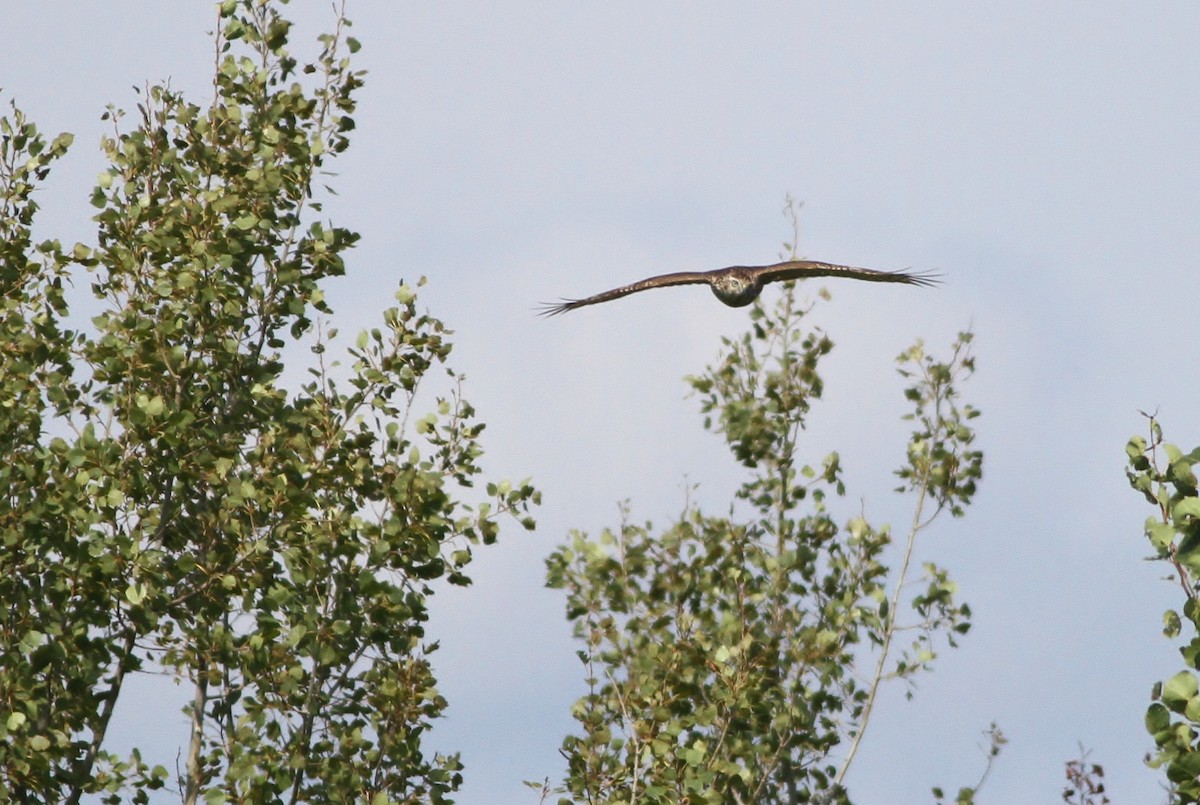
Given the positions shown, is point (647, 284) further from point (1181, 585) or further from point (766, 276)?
point (1181, 585)

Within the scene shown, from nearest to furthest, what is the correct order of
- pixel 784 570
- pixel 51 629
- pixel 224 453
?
1. pixel 51 629
2. pixel 224 453
3. pixel 784 570

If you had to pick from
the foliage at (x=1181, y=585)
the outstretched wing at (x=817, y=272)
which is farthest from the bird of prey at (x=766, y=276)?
the foliage at (x=1181, y=585)

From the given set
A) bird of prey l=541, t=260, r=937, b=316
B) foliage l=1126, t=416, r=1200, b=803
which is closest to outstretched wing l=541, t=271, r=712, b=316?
bird of prey l=541, t=260, r=937, b=316

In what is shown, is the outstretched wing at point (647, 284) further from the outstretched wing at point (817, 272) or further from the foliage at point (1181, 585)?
the foliage at point (1181, 585)

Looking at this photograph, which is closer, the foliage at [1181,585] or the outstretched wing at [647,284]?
the foliage at [1181,585]

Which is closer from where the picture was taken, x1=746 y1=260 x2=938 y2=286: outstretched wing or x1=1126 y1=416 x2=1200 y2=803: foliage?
x1=1126 y1=416 x2=1200 y2=803: foliage

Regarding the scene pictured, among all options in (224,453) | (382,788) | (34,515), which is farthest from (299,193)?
(382,788)

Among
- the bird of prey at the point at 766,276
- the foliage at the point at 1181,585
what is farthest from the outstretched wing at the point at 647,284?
the foliage at the point at 1181,585

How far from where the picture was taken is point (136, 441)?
15.8 metres

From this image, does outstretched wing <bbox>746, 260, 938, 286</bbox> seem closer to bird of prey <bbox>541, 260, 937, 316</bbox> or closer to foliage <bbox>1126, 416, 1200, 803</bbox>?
bird of prey <bbox>541, 260, 937, 316</bbox>

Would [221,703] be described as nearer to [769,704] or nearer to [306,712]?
[306,712]

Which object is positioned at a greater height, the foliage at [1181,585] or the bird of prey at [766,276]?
the bird of prey at [766,276]

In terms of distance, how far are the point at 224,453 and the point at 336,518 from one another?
128cm

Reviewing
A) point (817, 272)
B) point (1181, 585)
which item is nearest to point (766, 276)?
point (817, 272)
